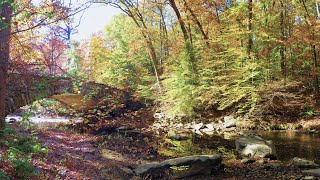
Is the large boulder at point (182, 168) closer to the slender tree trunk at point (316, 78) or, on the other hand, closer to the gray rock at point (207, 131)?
the gray rock at point (207, 131)

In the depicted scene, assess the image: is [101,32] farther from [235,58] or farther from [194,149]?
[194,149]

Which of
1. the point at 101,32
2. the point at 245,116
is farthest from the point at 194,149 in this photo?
the point at 101,32

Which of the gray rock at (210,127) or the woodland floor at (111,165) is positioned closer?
the woodland floor at (111,165)

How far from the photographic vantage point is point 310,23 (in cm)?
1650

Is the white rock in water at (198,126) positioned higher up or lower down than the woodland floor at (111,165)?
lower down

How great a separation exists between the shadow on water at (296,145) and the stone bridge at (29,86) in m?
7.91

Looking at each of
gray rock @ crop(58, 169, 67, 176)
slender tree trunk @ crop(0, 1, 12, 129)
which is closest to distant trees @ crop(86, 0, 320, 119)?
gray rock @ crop(58, 169, 67, 176)

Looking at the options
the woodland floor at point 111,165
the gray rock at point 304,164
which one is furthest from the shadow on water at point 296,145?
the woodland floor at point 111,165

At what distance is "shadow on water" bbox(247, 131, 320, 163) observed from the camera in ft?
33.3

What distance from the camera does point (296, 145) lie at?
11.8 m

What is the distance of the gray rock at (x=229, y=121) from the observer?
17.9 meters

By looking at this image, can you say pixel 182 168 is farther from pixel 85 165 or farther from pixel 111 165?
pixel 85 165

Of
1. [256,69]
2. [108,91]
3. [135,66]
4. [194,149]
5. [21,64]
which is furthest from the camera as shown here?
[135,66]

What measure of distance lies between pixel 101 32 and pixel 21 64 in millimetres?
33489
